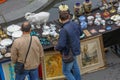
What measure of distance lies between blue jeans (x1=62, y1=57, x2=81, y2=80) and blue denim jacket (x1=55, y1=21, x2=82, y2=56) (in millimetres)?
240

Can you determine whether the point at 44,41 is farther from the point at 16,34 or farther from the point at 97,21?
the point at 97,21

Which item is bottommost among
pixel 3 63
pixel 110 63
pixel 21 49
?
pixel 110 63

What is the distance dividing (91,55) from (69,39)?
1.19 m

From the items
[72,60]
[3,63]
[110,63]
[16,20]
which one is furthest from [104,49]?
[16,20]

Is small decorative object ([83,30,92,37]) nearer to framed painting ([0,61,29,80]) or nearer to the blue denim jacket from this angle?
the blue denim jacket

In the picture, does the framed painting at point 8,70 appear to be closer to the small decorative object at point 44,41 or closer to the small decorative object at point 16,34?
the small decorative object at point 16,34

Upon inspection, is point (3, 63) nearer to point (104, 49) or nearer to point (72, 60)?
point (72, 60)

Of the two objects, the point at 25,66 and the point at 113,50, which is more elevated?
the point at 25,66

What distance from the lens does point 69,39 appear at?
6418mm

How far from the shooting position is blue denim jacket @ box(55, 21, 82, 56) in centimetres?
635

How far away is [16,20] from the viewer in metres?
10.3

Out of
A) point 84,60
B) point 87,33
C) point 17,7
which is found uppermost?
point 87,33

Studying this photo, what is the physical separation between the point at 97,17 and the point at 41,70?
1.62 m

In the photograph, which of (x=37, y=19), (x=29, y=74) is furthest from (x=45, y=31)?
(x=29, y=74)
